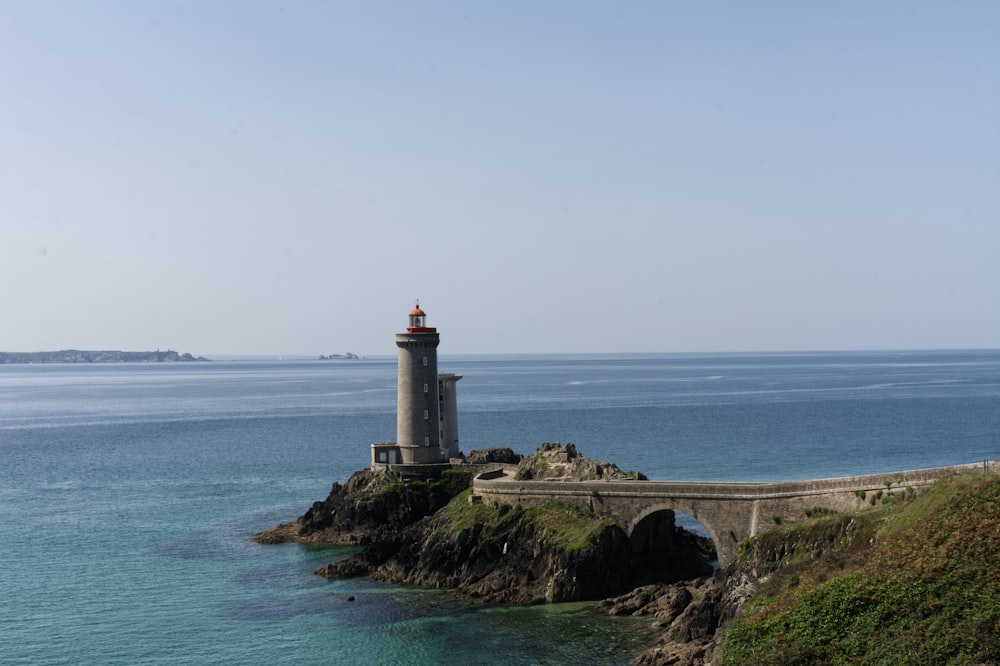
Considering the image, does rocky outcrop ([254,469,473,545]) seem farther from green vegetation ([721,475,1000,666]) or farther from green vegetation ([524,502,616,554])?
green vegetation ([721,475,1000,666])

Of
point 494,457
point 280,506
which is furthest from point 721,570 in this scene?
point 280,506

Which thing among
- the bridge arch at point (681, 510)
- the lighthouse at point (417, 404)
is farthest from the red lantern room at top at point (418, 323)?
the bridge arch at point (681, 510)

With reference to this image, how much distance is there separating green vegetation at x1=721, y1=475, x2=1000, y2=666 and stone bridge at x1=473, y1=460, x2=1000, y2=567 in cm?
451

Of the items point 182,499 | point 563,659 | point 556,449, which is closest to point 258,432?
point 182,499

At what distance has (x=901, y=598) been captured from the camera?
31516 millimetres

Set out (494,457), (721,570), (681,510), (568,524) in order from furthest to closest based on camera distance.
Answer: (494,457) → (568,524) → (681,510) → (721,570)

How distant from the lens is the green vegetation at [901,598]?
2969 cm

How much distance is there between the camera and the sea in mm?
44562

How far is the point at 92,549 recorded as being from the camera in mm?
63750

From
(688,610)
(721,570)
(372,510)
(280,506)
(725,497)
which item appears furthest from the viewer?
(280,506)

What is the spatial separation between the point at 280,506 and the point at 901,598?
56251mm

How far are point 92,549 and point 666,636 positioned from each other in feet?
131

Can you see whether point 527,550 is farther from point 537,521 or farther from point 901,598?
point 901,598

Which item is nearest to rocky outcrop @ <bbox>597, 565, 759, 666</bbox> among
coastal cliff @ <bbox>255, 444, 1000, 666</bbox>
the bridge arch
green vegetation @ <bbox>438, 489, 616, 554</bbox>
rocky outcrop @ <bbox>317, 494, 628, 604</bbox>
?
coastal cliff @ <bbox>255, 444, 1000, 666</bbox>
